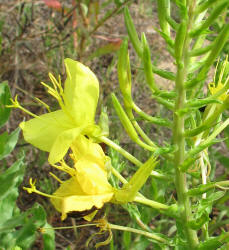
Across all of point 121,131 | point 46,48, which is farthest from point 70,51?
point 121,131

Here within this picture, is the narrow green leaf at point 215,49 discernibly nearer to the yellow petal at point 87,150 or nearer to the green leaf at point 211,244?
the yellow petal at point 87,150

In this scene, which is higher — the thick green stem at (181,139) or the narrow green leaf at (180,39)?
the narrow green leaf at (180,39)

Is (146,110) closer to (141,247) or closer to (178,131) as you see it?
(141,247)

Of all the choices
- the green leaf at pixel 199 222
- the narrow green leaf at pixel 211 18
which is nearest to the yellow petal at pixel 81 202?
the green leaf at pixel 199 222

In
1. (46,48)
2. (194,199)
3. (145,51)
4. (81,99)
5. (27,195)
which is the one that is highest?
(145,51)

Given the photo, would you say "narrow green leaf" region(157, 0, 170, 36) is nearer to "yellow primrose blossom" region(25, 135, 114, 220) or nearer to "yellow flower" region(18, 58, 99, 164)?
"yellow flower" region(18, 58, 99, 164)

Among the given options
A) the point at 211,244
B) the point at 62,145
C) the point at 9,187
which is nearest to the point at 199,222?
the point at 211,244
